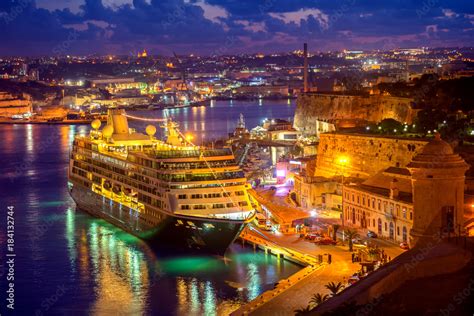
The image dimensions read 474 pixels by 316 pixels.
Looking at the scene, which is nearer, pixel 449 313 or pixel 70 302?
pixel 449 313

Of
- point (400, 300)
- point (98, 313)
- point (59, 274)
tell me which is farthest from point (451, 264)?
point (59, 274)

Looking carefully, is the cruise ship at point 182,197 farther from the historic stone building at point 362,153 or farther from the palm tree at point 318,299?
the palm tree at point 318,299

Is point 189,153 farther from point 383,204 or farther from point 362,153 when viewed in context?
point 362,153

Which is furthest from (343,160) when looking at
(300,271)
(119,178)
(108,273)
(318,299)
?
(318,299)

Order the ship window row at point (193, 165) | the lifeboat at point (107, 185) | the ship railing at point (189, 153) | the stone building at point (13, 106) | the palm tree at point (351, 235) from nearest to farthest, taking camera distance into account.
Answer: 1. the palm tree at point (351, 235)
2. the ship window row at point (193, 165)
3. the ship railing at point (189, 153)
4. the lifeboat at point (107, 185)
5. the stone building at point (13, 106)

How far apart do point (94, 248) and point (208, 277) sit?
3.75 m

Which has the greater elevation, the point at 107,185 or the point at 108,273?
the point at 107,185

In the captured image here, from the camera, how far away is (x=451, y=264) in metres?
6.52

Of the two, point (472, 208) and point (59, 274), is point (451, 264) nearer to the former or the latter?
point (472, 208)

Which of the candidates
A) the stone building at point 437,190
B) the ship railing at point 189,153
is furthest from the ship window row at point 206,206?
the stone building at point 437,190

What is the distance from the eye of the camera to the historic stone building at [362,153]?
20.1 meters

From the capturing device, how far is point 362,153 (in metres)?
21.8

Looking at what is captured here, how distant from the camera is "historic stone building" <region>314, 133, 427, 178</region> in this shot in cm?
2007

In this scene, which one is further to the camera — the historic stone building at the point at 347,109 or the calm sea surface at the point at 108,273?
the historic stone building at the point at 347,109
